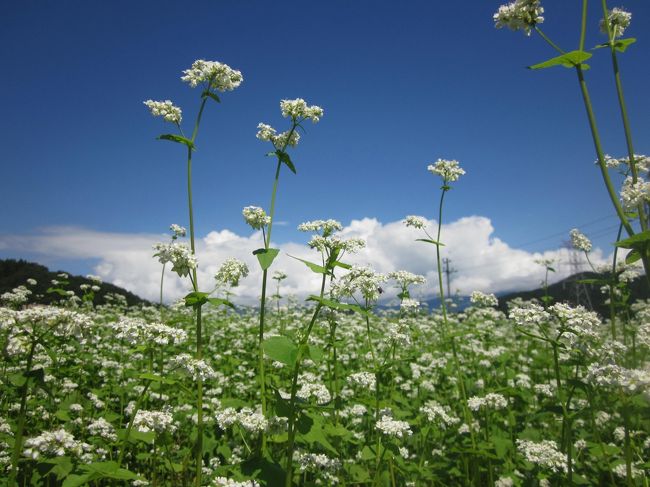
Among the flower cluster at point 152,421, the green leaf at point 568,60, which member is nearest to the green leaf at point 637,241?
the green leaf at point 568,60

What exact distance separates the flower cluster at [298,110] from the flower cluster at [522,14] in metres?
2.02

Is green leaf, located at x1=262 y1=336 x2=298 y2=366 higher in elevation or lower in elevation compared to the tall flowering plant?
lower

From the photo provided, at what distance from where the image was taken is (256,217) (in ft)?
13.6

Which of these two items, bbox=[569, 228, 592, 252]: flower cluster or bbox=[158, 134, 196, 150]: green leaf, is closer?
bbox=[158, 134, 196, 150]: green leaf

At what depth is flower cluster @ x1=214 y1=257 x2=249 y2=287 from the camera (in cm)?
428

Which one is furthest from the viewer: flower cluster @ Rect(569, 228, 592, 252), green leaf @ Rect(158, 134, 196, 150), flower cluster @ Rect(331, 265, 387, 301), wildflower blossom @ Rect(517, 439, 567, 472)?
flower cluster @ Rect(569, 228, 592, 252)

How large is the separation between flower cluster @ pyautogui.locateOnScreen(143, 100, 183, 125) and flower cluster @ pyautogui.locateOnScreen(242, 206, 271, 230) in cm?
127

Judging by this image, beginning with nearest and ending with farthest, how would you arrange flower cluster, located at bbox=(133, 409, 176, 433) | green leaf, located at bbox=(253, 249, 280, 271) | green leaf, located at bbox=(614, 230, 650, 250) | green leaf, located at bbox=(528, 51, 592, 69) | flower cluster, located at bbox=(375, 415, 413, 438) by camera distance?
green leaf, located at bbox=(614, 230, 650, 250)
green leaf, located at bbox=(528, 51, 592, 69)
green leaf, located at bbox=(253, 249, 280, 271)
flower cluster, located at bbox=(133, 409, 176, 433)
flower cluster, located at bbox=(375, 415, 413, 438)

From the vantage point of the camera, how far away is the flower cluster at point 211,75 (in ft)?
13.1

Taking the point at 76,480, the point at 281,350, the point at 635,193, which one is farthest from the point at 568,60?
the point at 76,480

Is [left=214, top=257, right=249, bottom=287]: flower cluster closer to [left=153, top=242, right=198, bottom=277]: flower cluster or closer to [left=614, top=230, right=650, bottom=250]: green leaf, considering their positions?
[left=153, top=242, right=198, bottom=277]: flower cluster

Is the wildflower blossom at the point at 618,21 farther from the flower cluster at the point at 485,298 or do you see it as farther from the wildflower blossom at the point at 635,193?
the flower cluster at the point at 485,298

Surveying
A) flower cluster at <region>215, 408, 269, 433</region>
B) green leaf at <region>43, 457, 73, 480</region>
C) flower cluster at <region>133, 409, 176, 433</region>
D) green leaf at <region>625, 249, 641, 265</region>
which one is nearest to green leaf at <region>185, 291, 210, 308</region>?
flower cluster at <region>215, 408, 269, 433</region>

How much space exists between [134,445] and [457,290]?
1373 cm
